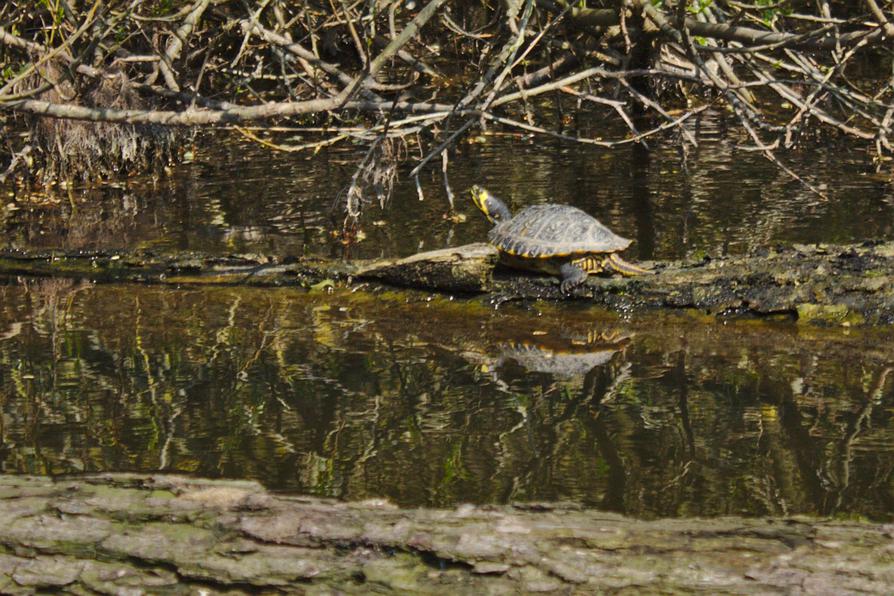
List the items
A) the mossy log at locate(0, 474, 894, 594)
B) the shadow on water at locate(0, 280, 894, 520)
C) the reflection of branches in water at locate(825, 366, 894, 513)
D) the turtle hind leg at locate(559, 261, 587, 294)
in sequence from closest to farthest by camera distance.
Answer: the mossy log at locate(0, 474, 894, 594) → the reflection of branches in water at locate(825, 366, 894, 513) → the shadow on water at locate(0, 280, 894, 520) → the turtle hind leg at locate(559, 261, 587, 294)

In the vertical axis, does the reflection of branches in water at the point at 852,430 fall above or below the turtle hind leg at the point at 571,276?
below

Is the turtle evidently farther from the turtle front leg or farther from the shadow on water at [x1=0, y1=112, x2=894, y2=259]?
the shadow on water at [x1=0, y1=112, x2=894, y2=259]

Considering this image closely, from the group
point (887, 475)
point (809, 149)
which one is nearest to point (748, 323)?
point (887, 475)

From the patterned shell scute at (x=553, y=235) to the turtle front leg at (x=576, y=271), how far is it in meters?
0.08

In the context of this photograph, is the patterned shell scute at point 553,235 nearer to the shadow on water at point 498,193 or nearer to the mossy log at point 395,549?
the shadow on water at point 498,193

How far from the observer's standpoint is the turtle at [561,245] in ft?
22.3

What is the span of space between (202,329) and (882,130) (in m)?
4.21

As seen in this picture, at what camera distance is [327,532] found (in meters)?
3.16

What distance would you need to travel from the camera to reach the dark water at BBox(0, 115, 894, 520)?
14.8 ft

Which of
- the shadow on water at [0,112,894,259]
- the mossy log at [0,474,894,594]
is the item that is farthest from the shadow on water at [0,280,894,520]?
the shadow on water at [0,112,894,259]

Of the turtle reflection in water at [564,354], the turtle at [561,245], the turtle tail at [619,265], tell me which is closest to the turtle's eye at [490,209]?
the turtle at [561,245]

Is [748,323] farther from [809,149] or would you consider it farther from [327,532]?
[809,149]

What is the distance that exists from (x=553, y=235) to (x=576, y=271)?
376 mm

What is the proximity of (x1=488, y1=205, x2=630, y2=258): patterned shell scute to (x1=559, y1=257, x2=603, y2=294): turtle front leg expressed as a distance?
0.08 meters
